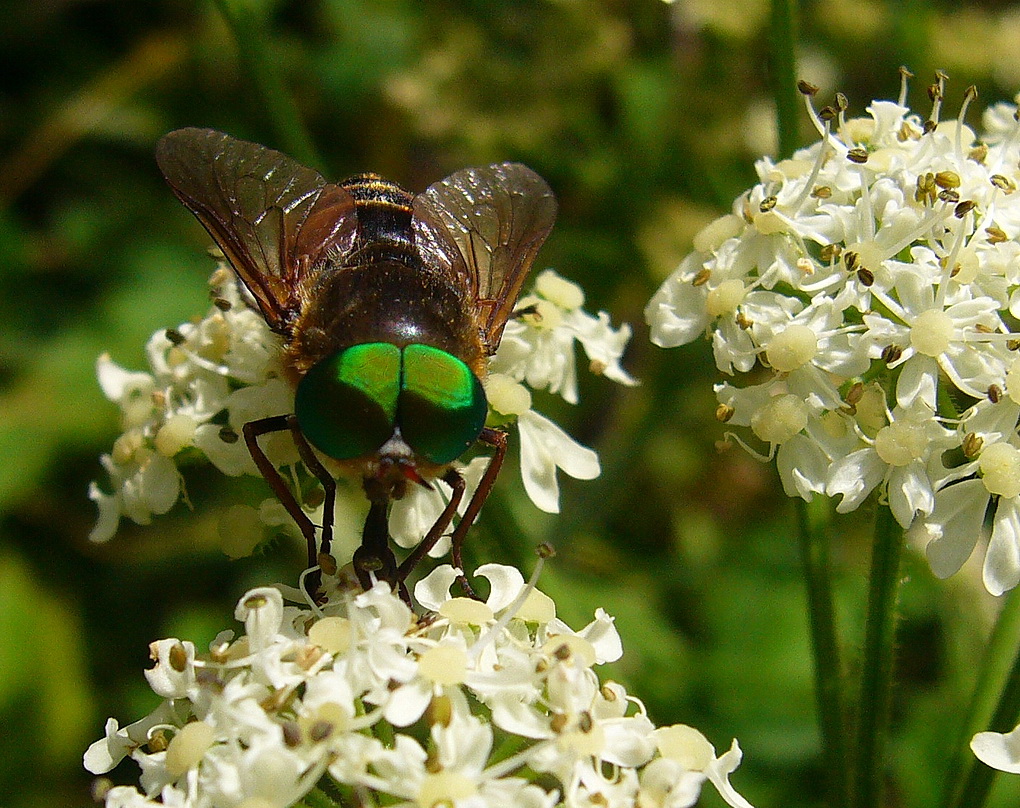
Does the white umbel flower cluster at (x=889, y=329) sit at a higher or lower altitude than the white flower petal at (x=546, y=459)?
higher

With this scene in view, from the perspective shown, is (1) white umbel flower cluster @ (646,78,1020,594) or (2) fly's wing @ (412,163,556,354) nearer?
(1) white umbel flower cluster @ (646,78,1020,594)

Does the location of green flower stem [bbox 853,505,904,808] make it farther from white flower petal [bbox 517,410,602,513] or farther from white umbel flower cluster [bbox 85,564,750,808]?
white flower petal [bbox 517,410,602,513]

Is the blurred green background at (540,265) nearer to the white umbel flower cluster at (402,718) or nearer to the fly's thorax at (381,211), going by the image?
the fly's thorax at (381,211)

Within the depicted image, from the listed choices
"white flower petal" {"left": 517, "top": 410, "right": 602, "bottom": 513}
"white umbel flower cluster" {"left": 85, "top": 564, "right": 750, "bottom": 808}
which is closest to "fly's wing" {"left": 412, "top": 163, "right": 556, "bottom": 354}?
"white flower petal" {"left": 517, "top": 410, "right": 602, "bottom": 513}

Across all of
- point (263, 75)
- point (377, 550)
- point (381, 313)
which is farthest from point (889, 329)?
point (263, 75)

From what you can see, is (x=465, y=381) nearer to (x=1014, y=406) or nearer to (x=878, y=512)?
(x=878, y=512)

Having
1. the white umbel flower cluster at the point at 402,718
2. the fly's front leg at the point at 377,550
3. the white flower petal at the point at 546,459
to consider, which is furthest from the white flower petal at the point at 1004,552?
the fly's front leg at the point at 377,550
